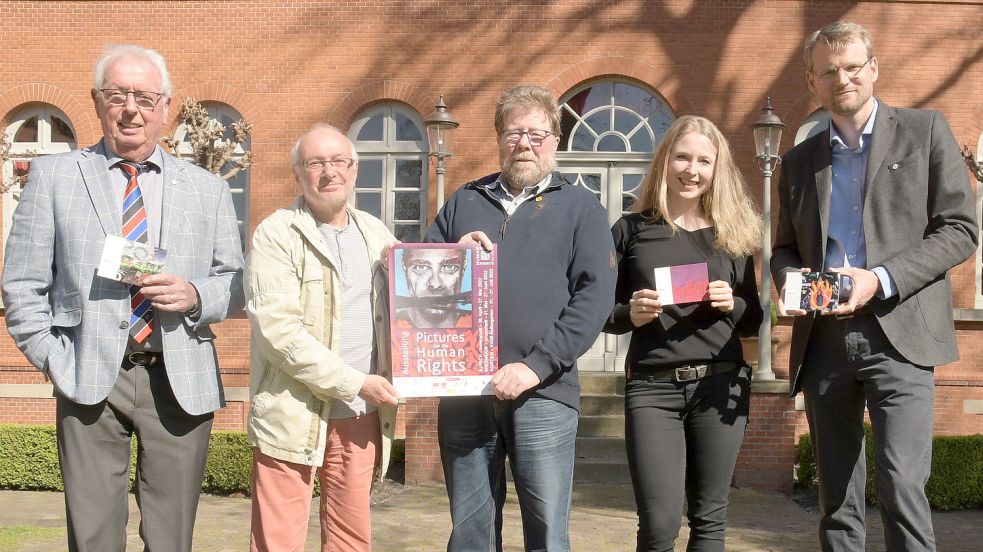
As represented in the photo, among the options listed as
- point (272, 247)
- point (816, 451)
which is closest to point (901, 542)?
point (816, 451)

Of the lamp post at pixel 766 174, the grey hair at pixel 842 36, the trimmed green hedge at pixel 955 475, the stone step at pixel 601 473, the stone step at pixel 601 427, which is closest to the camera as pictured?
the grey hair at pixel 842 36

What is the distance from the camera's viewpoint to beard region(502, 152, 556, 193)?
10.7ft

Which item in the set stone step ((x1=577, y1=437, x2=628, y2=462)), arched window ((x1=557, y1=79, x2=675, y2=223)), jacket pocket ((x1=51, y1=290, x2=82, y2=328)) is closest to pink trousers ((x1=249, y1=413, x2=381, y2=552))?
jacket pocket ((x1=51, y1=290, x2=82, y2=328))

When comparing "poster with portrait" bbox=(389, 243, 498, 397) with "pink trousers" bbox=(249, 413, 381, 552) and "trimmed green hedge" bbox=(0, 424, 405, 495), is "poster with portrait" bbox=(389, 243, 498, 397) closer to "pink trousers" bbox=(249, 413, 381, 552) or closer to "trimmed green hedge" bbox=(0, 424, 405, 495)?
"pink trousers" bbox=(249, 413, 381, 552)

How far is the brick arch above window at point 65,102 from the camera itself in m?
12.0

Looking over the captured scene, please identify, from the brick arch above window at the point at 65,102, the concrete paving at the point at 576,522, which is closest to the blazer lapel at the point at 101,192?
the concrete paving at the point at 576,522

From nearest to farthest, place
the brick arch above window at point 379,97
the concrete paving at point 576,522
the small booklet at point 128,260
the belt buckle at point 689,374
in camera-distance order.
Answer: the small booklet at point 128,260
the belt buckle at point 689,374
the concrete paving at point 576,522
the brick arch above window at point 379,97

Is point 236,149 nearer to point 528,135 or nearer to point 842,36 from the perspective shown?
point 528,135

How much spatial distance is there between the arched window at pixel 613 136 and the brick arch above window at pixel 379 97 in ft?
6.28

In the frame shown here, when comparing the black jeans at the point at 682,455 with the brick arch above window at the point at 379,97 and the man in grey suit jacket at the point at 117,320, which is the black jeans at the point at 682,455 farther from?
the brick arch above window at the point at 379,97

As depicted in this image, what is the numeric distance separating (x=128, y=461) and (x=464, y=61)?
933 cm

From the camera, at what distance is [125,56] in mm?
3111

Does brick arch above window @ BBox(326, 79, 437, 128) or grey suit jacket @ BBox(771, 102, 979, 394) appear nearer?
grey suit jacket @ BBox(771, 102, 979, 394)

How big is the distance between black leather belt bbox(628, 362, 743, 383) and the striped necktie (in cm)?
186
